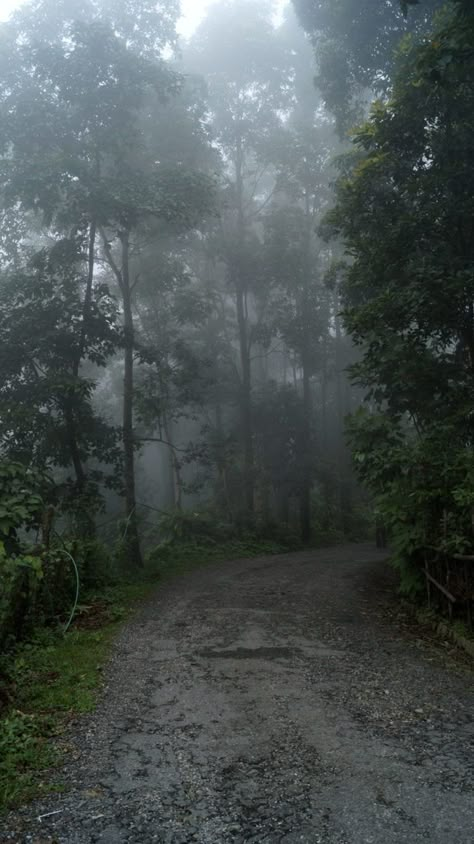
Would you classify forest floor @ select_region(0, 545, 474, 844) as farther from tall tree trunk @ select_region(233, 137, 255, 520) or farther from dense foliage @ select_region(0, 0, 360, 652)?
tall tree trunk @ select_region(233, 137, 255, 520)

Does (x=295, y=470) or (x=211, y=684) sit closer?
(x=211, y=684)

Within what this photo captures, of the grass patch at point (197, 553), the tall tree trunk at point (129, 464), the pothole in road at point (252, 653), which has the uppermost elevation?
the tall tree trunk at point (129, 464)

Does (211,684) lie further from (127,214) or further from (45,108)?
(45,108)

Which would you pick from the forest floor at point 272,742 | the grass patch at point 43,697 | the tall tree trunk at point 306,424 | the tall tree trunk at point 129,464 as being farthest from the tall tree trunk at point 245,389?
the forest floor at point 272,742

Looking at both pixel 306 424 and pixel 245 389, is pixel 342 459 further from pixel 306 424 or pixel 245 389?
pixel 245 389

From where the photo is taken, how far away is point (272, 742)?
14.6ft

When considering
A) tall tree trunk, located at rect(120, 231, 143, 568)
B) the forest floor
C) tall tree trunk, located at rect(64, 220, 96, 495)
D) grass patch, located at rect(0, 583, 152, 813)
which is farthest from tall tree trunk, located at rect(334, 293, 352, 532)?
the forest floor

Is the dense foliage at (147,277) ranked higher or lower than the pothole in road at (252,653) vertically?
higher

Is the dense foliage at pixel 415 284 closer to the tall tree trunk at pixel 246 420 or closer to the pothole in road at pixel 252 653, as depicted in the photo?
the pothole in road at pixel 252 653

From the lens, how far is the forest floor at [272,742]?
3338 millimetres

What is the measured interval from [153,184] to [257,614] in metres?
10.4

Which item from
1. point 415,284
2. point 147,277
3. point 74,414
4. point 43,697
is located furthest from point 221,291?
point 43,697

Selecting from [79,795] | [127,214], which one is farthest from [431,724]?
[127,214]

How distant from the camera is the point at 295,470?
2580 centimetres
